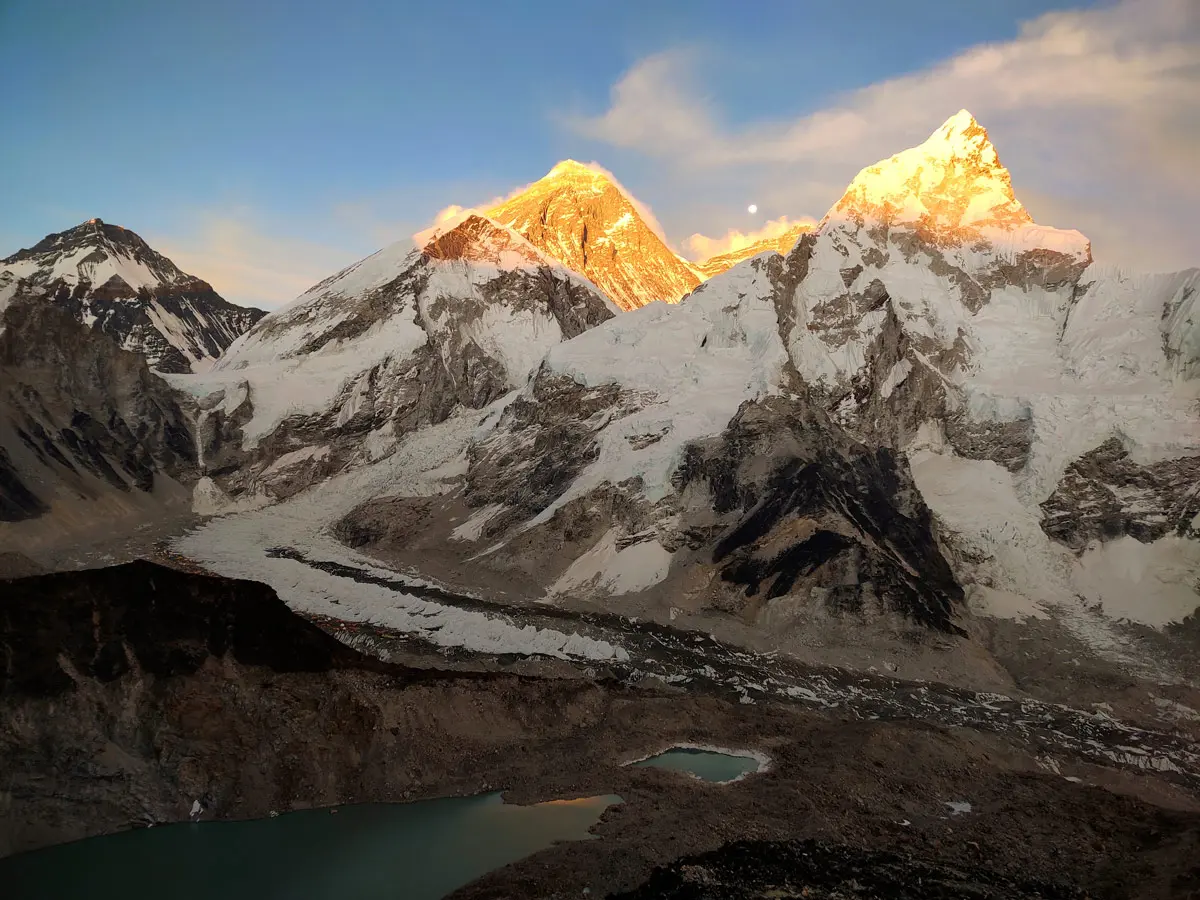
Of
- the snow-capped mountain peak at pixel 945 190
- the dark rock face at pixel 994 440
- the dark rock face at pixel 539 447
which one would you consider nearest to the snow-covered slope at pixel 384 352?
the dark rock face at pixel 539 447

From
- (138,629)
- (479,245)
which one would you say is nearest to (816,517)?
(138,629)

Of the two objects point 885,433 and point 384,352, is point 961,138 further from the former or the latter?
point 384,352

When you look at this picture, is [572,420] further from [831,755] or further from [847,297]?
[831,755]

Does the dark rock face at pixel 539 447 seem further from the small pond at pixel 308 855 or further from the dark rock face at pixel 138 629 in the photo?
the small pond at pixel 308 855

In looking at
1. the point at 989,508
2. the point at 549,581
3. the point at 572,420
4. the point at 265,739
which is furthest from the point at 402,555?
the point at 989,508

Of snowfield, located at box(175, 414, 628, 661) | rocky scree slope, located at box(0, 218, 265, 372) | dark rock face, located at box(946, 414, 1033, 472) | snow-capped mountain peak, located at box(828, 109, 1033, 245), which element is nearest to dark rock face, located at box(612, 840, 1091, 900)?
snowfield, located at box(175, 414, 628, 661)

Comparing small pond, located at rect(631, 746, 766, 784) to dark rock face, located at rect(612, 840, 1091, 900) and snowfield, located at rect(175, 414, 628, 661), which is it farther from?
snowfield, located at rect(175, 414, 628, 661)
